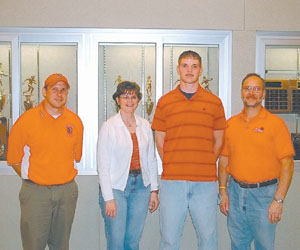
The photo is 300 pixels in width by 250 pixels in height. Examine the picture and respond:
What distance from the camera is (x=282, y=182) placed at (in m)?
2.42

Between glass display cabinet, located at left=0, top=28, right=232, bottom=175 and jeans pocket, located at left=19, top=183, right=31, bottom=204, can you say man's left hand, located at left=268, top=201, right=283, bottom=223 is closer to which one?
glass display cabinet, located at left=0, top=28, right=232, bottom=175

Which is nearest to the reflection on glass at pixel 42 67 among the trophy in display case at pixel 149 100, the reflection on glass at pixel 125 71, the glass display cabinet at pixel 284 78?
the reflection on glass at pixel 125 71

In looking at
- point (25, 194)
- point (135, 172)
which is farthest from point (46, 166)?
point (135, 172)

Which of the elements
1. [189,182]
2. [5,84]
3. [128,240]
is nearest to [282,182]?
[189,182]

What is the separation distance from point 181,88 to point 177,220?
2.72 feet

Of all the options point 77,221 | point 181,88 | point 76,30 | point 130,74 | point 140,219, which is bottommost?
point 77,221

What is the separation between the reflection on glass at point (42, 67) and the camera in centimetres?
336

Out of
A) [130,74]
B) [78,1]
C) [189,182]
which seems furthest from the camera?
[130,74]

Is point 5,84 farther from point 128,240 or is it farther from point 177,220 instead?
point 177,220

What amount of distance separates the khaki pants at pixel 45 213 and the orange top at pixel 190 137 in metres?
0.68

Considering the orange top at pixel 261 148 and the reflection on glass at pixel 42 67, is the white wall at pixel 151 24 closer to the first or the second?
the reflection on glass at pixel 42 67

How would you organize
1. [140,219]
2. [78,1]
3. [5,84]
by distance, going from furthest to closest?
[5,84], [78,1], [140,219]

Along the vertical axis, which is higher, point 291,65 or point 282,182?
point 291,65

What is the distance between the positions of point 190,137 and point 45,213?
1.05 meters
